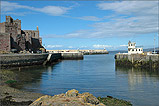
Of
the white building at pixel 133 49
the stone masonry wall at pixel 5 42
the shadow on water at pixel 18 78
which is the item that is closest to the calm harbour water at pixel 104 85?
the shadow on water at pixel 18 78

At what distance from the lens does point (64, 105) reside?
6422 millimetres

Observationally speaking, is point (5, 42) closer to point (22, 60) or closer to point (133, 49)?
point (22, 60)

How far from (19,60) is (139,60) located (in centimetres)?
3270

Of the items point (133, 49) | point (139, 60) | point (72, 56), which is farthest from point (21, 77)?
point (72, 56)

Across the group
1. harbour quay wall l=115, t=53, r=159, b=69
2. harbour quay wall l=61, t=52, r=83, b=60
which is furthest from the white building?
harbour quay wall l=61, t=52, r=83, b=60

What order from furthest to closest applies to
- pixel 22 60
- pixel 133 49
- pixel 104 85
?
pixel 133 49 < pixel 22 60 < pixel 104 85

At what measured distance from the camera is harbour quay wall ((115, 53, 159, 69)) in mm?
42772

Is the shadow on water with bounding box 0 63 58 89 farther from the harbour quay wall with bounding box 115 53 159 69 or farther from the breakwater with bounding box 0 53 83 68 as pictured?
the harbour quay wall with bounding box 115 53 159 69

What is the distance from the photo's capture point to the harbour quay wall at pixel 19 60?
4001 cm

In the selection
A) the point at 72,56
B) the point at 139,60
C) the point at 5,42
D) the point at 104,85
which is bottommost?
the point at 104,85

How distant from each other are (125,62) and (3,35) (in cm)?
4167

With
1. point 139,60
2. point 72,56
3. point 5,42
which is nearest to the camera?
point 139,60

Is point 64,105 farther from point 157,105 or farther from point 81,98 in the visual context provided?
point 157,105

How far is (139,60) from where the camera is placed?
47281mm
